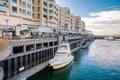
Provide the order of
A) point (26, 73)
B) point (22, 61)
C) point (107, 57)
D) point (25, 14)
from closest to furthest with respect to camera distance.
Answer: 1. point (26, 73)
2. point (22, 61)
3. point (25, 14)
4. point (107, 57)

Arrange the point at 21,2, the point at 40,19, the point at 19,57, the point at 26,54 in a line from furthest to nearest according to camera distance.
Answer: the point at 40,19 → the point at 21,2 → the point at 26,54 → the point at 19,57

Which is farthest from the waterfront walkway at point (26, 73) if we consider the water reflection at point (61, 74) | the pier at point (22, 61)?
the water reflection at point (61, 74)

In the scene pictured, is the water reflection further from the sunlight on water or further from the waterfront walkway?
the sunlight on water

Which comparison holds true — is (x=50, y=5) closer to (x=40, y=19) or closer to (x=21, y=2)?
(x=40, y=19)

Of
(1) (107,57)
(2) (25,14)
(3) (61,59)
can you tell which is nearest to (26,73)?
(3) (61,59)

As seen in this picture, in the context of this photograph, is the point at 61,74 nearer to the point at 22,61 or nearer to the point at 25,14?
the point at 22,61

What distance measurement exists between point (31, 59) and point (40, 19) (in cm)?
2678

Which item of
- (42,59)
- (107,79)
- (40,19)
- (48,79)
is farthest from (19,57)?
(40,19)

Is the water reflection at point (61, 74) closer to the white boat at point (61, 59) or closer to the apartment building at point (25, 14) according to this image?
the white boat at point (61, 59)

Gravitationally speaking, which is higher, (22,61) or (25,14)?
(25,14)

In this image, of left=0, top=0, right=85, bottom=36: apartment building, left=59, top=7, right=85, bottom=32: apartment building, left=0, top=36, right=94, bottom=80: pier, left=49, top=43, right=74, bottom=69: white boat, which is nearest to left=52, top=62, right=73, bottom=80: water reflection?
left=49, top=43, right=74, bottom=69: white boat

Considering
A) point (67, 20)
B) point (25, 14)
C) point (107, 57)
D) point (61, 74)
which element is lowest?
point (61, 74)

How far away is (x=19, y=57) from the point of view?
84.3 feet

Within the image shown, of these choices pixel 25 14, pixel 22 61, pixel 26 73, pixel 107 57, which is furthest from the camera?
pixel 107 57
